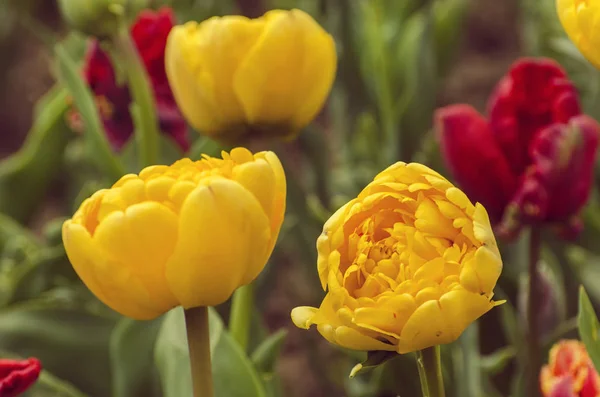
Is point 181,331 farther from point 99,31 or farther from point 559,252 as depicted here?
point 559,252

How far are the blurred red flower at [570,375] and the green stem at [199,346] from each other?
0.16m

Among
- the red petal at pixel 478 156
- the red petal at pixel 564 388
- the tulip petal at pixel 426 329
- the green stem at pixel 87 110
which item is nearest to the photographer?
the tulip petal at pixel 426 329

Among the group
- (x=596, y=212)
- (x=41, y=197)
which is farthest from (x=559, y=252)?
(x=41, y=197)

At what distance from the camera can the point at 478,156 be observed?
1.74ft

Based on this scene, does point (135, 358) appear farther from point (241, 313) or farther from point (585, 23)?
point (585, 23)

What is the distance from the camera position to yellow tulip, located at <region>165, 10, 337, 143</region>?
1.61 feet

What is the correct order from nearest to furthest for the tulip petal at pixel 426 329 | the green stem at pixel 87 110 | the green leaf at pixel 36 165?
1. the tulip petal at pixel 426 329
2. the green stem at pixel 87 110
3. the green leaf at pixel 36 165

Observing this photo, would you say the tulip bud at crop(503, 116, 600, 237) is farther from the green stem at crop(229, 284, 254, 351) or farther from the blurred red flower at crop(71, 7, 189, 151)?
the blurred red flower at crop(71, 7, 189, 151)

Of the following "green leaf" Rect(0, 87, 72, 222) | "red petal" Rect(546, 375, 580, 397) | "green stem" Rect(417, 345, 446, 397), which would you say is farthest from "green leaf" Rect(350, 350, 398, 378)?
"green leaf" Rect(0, 87, 72, 222)

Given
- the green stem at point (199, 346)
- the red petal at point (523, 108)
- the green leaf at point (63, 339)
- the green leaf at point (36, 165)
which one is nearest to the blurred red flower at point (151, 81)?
the green leaf at point (36, 165)

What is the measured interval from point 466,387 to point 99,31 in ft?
0.98

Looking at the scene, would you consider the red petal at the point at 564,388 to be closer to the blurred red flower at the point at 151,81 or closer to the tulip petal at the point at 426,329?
the tulip petal at the point at 426,329

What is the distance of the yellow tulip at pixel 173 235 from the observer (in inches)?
13.1

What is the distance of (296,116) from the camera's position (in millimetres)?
506
